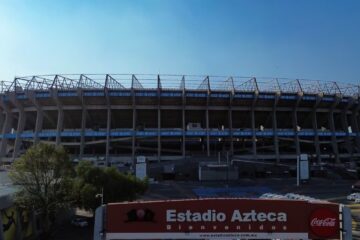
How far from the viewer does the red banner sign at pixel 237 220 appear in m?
13.2

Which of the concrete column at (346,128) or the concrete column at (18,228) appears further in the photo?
the concrete column at (346,128)

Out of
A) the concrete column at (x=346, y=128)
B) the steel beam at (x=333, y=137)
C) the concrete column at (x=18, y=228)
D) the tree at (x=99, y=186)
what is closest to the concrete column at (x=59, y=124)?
the tree at (x=99, y=186)

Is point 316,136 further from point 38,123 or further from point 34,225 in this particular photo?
point 34,225

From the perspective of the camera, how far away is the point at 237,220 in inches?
521

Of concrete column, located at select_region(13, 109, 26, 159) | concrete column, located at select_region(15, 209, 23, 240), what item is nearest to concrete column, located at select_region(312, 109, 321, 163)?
concrete column, located at select_region(13, 109, 26, 159)

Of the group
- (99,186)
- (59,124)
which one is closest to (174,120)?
(59,124)

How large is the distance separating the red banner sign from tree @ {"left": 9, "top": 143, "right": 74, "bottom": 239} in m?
25.9

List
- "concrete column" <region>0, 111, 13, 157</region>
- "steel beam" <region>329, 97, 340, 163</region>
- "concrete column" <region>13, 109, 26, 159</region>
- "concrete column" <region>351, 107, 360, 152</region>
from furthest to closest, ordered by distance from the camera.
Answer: "concrete column" <region>351, 107, 360, 152</region> < "steel beam" <region>329, 97, 340, 163</region> < "concrete column" <region>0, 111, 13, 157</region> < "concrete column" <region>13, 109, 26, 159</region>

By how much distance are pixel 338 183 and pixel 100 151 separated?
2155 inches

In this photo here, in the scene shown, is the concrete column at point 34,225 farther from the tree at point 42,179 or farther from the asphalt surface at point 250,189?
the asphalt surface at point 250,189

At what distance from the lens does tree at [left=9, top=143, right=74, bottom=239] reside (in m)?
37.1

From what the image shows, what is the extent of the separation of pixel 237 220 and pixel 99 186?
30657 mm

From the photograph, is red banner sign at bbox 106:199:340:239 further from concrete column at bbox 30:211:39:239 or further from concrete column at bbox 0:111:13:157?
concrete column at bbox 0:111:13:157

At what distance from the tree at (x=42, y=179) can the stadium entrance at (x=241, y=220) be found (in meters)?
25.8
